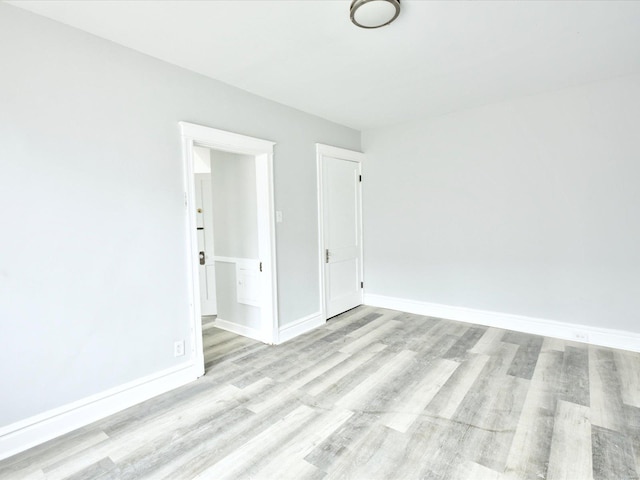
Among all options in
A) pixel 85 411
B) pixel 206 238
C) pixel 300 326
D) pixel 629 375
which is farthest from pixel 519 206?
pixel 85 411

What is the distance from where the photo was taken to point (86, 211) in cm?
221

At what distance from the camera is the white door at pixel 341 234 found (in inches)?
169

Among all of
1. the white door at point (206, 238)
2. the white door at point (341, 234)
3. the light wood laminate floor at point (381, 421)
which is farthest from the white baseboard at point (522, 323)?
the white door at point (206, 238)

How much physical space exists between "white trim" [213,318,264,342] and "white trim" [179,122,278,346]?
6cm

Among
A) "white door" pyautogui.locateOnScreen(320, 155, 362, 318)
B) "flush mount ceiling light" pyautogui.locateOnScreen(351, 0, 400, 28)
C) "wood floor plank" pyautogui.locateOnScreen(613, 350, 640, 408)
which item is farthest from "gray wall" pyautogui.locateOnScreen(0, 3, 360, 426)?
"wood floor plank" pyautogui.locateOnScreen(613, 350, 640, 408)

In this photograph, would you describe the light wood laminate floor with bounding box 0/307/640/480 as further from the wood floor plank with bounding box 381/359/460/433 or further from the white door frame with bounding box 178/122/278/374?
the white door frame with bounding box 178/122/278/374

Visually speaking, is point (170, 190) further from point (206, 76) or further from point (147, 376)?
point (147, 376)

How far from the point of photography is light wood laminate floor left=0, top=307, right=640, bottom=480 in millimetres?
1794

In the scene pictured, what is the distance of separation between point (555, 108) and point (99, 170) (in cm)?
429

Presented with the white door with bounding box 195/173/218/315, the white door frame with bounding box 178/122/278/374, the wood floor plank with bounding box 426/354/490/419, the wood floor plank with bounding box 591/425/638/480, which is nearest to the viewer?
the wood floor plank with bounding box 591/425/638/480

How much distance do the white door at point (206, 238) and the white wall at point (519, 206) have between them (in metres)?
2.39

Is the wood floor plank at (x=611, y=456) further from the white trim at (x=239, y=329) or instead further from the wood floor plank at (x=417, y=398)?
the white trim at (x=239, y=329)

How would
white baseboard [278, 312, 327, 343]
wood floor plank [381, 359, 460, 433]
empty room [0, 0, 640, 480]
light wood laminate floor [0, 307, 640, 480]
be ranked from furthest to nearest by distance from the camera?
white baseboard [278, 312, 327, 343] → wood floor plank [381, 359, 460, 433] → empty room [0, 0, 640, 480] → light wood laminate floor [0, 307, 640, 480]

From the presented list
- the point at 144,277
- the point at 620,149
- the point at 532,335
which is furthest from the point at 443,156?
the point at 144,277
